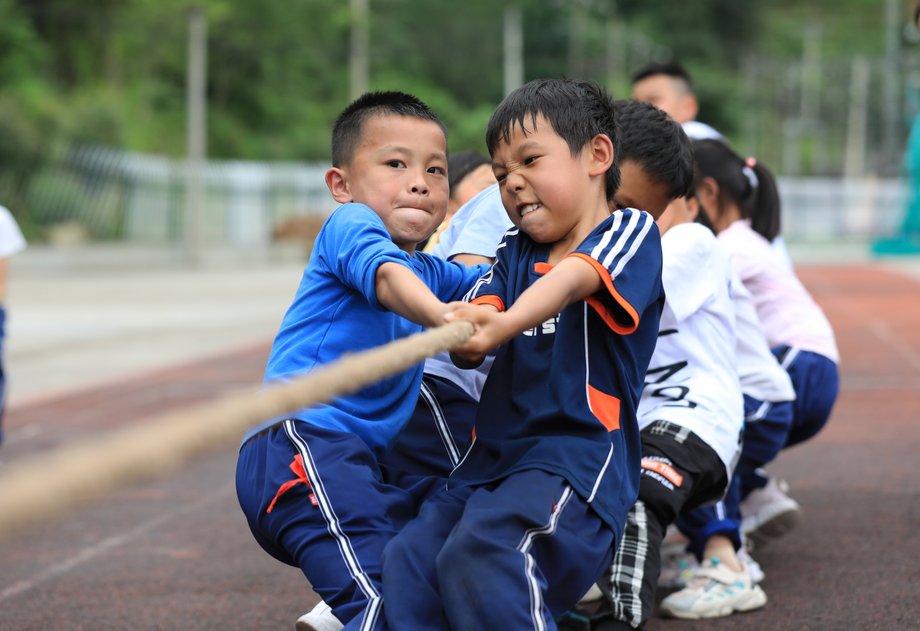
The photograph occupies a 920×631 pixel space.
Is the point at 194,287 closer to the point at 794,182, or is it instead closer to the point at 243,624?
the point at 243,624

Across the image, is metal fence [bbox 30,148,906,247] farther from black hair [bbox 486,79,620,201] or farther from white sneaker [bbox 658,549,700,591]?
black hair [bbox 486,79,620,201]

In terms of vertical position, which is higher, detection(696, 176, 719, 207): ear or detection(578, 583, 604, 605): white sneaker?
detection(696, 176, 719, 207): ear

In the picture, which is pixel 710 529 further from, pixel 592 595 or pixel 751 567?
pixel 592 595

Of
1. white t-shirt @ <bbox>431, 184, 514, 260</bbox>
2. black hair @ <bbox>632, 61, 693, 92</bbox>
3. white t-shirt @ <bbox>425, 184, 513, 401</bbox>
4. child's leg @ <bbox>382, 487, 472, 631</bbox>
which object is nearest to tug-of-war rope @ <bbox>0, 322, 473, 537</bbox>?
child's leg @ <bbox>382, 487, 472, 631</bbox>

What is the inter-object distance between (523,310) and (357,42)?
35206 mm

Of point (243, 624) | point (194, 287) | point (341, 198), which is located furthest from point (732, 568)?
point (194, 287)

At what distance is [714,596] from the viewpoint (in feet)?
12.9

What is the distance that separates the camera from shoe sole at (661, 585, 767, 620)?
3.91m

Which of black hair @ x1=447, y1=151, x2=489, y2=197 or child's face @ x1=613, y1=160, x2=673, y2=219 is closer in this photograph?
child's face @ x1=613, y1=160, x2=673, y2=219

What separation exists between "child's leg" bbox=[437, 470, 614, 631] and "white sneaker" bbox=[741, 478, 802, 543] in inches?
80.7

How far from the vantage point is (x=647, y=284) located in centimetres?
Result: 277

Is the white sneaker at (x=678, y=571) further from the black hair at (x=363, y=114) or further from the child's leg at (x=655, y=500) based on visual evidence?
the black hair at (x=363, y=114)

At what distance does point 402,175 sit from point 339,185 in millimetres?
164

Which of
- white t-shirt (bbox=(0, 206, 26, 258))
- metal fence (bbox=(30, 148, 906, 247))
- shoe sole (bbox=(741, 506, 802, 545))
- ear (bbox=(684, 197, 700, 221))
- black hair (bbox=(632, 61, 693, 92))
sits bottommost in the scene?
metal fence (bbox=(30, 148, 906, 247))
